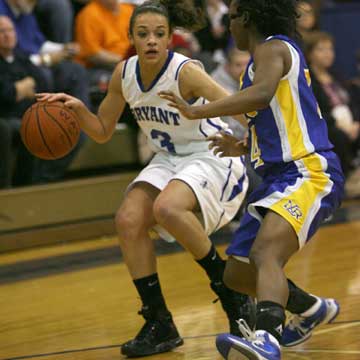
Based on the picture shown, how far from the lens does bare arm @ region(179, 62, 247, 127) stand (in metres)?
4.66

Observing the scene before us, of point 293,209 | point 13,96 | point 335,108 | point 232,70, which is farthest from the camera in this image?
point 335,108

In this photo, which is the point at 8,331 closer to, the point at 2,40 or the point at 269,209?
the point at 269,209

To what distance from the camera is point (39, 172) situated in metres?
8.19

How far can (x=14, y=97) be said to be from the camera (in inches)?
303

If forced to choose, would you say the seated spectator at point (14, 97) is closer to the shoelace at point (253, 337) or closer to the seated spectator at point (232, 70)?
the seated spectator at point (232, 70)

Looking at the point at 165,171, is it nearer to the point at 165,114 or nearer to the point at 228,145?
the point at 165,114

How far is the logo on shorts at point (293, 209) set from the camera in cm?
395

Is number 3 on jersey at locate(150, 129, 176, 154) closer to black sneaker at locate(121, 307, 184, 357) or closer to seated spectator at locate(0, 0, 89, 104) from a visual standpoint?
black sneaker at locate(121, 307, 184, 357)

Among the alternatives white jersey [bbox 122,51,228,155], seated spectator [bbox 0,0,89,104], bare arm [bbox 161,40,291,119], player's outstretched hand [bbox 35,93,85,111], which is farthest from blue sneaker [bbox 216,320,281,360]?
seated spectator [bbox 0,0,89,104]

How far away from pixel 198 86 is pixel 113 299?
1695mm

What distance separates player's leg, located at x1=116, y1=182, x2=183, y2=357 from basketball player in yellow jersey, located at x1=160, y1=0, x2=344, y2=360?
1.65 feet

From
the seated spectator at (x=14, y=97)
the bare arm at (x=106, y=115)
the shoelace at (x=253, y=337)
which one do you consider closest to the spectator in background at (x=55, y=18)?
the seated spectator at (x=14, y=97)

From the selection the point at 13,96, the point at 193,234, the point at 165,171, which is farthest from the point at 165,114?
the point at 13,96

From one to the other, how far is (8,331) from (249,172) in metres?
2.82
